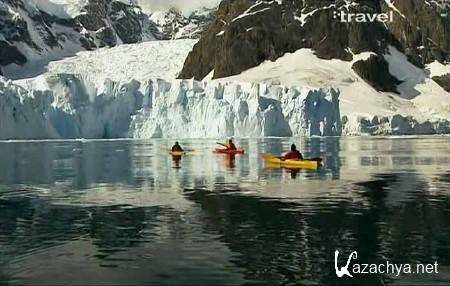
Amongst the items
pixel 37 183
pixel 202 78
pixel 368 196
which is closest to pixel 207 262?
pixel 368 196

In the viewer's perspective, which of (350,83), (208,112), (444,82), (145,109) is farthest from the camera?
(444,82)

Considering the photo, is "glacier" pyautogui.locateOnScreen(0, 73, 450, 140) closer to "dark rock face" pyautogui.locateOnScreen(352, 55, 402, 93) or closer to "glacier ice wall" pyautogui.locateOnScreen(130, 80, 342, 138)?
"glacier ice wall" pyautogui.locateOnScreen(130, 80, 342, 138)

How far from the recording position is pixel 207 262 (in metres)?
15.9

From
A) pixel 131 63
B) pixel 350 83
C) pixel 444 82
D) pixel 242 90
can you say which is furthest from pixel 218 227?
pixel 444 82

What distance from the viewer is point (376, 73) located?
190125 millimetres

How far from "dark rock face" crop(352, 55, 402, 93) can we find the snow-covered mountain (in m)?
0.27

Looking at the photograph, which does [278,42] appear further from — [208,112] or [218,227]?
[218,227]

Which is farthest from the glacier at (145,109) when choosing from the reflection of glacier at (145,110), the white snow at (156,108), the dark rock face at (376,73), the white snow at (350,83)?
the dark rock face at (376,73)

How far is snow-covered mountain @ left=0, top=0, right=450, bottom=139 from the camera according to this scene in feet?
299

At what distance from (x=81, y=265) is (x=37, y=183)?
19730 mm

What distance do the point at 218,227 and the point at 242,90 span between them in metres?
76.7

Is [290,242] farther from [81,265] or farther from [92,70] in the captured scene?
[92,70]

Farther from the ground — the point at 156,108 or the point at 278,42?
the point at 278,42

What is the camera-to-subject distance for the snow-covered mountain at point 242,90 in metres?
91.2
